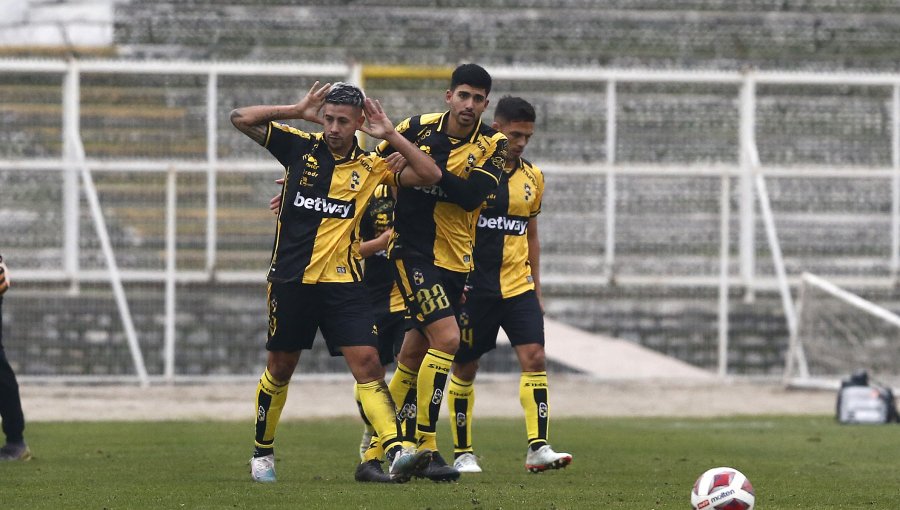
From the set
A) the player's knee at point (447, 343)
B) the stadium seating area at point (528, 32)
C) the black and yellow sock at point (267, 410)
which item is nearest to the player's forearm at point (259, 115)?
the black and yellow sock at point (267, 410)

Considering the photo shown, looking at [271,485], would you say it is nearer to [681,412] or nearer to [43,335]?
[681,412]

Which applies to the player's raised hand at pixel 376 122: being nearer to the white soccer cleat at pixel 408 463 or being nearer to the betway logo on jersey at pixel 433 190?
the betway logo on jersey at pixel 433 190

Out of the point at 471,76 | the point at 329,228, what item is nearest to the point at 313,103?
the point at 329,228

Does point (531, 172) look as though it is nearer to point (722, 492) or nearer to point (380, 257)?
point (380, 257)

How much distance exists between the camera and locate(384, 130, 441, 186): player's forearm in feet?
27.2

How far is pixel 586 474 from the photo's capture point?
922 cm

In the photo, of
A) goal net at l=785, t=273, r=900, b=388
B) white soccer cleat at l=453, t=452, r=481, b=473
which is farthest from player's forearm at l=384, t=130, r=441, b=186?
goal net at l=785, t=273, r=900, b=388

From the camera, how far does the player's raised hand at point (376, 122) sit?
820cm

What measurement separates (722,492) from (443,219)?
2.95 meters

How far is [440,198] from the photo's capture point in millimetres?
8898

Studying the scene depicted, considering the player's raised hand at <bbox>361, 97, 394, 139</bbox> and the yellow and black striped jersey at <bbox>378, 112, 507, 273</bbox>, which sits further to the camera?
the yellow and black striped jersey at <bbox>378, 112, 507, 273</bbox>

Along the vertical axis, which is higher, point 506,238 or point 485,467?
point 506,238

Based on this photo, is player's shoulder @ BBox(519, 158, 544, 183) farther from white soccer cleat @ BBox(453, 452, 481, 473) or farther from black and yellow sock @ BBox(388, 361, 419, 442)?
white soccer cleat @ BBox(453, 452, 481, 473)

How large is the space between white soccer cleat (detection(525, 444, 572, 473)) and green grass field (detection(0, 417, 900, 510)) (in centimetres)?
7
